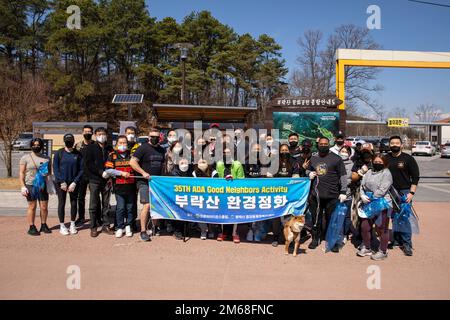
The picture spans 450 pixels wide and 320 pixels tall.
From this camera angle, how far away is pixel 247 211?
6.42 metres

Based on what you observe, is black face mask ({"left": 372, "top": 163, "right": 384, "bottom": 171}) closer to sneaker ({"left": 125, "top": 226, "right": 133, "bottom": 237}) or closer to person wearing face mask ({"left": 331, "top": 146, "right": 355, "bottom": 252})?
person wearing face mask ({"left": 331, "top": 146, "right": 355, "bottom": 252})

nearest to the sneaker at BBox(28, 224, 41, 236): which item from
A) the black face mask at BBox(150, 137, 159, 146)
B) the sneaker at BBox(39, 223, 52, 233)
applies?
the sneaker at BBox(39, 223, 52, 233)

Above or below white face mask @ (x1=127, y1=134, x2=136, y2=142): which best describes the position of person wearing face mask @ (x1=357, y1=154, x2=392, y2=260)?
below

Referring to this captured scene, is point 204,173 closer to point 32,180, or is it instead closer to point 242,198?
point 242,198

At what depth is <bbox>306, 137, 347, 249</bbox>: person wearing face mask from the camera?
20.0 feet

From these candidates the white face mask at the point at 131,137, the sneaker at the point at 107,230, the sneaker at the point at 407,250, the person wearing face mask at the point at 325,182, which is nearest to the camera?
the sneaker at the point at 407,250

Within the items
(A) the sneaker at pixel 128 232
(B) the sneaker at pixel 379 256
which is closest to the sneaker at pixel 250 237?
(B) the sneaker at pixel 379 256

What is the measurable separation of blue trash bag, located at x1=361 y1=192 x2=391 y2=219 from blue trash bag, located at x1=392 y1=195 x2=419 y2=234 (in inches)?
16.4

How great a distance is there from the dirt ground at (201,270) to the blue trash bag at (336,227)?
23 cm

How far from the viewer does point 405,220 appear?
595 cm

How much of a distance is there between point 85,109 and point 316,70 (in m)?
26.9

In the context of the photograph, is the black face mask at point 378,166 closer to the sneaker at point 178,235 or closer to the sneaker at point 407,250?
the sneaker at point 407,250

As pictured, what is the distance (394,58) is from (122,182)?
14.4 metres

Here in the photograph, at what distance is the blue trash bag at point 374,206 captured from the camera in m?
5.61
